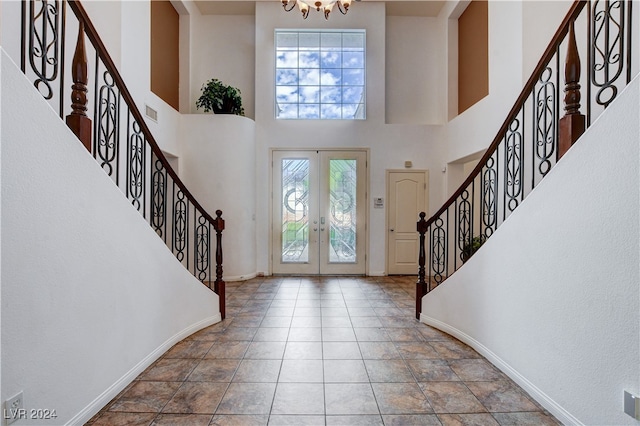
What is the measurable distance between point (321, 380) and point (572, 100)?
7.96 feet

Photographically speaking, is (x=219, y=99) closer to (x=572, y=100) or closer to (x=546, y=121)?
(x=546, y=121)

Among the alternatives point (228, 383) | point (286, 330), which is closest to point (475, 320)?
point (286, 330)

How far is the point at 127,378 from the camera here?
2.18m

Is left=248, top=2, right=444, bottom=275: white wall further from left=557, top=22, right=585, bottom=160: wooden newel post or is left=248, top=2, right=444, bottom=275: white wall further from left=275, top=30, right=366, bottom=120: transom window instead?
left=557, top=22, right=585, bottom=160: wooden newel post

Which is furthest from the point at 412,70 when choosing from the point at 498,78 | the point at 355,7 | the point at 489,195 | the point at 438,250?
the point at 489,195

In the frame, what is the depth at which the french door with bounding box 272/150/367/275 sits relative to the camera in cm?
595

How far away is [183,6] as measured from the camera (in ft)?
18.5

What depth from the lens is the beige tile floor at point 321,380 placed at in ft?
6.19

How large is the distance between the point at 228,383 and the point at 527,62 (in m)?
4.52

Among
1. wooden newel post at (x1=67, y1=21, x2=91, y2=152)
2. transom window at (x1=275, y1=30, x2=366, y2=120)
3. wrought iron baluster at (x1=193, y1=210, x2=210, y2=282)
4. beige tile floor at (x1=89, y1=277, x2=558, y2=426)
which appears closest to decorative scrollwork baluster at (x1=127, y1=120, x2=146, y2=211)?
wooden newel post at (x1=67, y1=21, x2=91, y2=152)

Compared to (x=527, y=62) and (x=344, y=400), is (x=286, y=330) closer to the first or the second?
(x=344, y=400)

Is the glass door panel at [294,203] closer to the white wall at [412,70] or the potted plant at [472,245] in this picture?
the white wall at [412,70]

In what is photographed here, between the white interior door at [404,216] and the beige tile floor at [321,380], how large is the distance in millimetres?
2424

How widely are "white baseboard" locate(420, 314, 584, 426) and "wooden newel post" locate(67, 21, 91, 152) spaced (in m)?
3.16
